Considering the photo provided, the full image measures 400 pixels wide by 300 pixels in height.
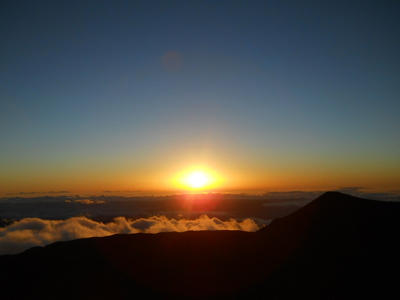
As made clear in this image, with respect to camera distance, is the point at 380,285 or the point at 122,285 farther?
the point at 122,285

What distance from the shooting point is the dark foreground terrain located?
688 inches

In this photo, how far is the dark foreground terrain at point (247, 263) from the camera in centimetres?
1748

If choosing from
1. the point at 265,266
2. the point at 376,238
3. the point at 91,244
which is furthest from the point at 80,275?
the point at 376,238

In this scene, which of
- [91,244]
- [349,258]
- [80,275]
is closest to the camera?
[349,258]

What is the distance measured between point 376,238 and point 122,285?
17.7 m

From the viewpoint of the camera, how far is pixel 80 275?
2028 centimetres

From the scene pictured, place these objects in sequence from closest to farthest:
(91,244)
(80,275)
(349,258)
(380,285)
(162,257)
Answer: (380,285) → (349,258) → (80,275) → (162,257) → (91,244)

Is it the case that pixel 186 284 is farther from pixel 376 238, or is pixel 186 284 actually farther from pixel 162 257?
pixel 376 238

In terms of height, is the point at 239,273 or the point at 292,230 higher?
the point at 292,230

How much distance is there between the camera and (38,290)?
19.1 meters

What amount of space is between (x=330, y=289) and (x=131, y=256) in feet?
49.2

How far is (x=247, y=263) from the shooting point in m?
21.5

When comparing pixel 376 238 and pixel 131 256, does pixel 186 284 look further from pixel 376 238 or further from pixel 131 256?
pixel 376 238

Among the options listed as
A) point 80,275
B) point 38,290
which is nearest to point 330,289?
point 80,275
